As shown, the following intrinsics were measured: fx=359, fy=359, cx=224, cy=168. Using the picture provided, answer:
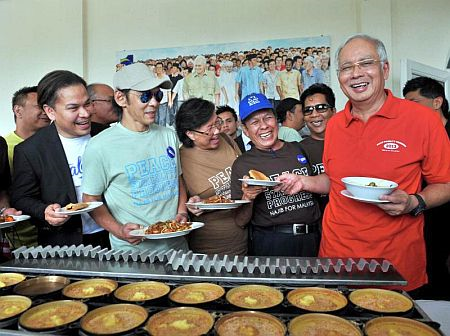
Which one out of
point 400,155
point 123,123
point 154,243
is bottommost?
point 154,243

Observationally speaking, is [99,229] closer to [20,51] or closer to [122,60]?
[122,60]

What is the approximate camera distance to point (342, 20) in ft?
16.1

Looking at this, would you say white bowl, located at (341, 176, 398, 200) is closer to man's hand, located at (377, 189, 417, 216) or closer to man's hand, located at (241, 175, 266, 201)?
man's hand, located at (377, 189, 417, 216)

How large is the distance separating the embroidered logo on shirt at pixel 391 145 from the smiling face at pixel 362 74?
0.22 metres

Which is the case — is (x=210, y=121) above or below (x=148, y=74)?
below

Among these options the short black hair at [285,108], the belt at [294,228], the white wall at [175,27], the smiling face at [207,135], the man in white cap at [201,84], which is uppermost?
the white wall at [175,27]

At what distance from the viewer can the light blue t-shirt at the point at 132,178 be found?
Result: 202 centimetres

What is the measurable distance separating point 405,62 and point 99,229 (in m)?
4.03

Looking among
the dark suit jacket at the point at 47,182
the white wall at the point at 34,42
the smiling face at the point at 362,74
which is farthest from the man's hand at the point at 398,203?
the white wall at the point at 34,42

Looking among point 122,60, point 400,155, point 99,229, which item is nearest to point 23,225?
point 99,229

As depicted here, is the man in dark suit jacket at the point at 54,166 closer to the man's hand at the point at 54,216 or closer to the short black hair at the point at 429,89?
the man's hand at the point at 54,216

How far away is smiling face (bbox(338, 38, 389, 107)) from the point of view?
5.73ft

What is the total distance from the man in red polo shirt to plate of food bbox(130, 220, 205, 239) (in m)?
0.81

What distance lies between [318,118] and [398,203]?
5.04 ft
